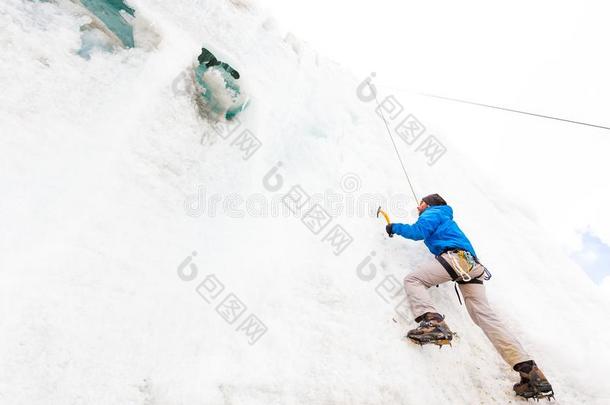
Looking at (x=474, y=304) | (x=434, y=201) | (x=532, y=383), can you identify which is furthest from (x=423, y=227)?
(x=532, y=383)

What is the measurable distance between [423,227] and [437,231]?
0.59 ft

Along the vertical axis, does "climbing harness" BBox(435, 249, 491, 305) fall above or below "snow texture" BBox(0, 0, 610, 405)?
above

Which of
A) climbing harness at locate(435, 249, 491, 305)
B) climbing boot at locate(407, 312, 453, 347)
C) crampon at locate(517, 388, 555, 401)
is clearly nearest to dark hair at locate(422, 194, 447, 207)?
climbing harness at locate(435, 249, 491, 305)

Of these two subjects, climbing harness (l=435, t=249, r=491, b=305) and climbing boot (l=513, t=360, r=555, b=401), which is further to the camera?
climbing harness (l=435, t=249, r=491, b=305)

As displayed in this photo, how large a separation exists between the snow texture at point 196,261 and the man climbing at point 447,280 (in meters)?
0.34

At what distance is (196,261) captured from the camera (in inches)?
176

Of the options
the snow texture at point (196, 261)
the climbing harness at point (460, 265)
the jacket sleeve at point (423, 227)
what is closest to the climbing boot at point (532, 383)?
the snow texture at point (196, 261)

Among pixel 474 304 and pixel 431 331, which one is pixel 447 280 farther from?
pixel 431 331

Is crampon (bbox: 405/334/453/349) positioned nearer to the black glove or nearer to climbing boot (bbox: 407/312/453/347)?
climbing boot (bbox: 407/312/453/347)

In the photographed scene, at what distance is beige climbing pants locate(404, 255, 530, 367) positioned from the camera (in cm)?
399

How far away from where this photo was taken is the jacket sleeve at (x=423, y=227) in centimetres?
490

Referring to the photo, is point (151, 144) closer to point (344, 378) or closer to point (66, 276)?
point (66, 276)

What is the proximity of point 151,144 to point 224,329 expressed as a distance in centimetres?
255

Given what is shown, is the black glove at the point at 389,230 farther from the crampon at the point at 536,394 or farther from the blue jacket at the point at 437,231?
the crampon at the point at 536,394
